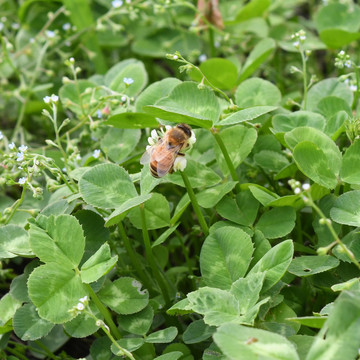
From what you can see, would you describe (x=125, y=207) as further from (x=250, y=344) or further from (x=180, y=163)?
(x=250, y=344)

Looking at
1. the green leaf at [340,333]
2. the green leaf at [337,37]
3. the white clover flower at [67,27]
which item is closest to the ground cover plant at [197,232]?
the green leaf at [340,333]

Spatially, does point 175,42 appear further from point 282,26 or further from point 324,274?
point 324,274

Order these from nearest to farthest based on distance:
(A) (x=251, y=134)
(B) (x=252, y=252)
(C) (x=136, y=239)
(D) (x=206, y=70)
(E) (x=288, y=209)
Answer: (B) (x=252, y=252)
(E) (x=288, y=209)
(A) (x=251, y=134)
(C) (x=136, y=239)
(D) (x=206, y=70)

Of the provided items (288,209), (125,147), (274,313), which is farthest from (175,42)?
(274,313)

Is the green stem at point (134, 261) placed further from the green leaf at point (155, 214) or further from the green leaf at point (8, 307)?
the green leaf at point (8, 307)


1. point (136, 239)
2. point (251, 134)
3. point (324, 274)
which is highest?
point (251, 134)

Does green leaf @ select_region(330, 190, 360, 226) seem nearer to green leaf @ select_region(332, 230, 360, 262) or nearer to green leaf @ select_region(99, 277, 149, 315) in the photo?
green leaf @ select_region(332, 230, 360, 262)

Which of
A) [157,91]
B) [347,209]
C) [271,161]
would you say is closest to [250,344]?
[347,209]

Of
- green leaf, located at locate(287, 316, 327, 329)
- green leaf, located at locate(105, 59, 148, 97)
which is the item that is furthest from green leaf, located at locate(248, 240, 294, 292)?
green leaf, located at locate(105, 59, 148, 97)
